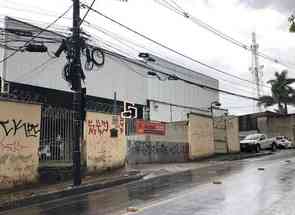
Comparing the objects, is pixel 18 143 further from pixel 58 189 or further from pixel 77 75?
pixel 77 75

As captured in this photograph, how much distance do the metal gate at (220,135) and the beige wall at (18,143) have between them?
19952mm

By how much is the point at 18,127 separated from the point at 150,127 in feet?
42.7

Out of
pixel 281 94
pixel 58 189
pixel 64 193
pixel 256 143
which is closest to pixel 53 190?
pixel 58 189

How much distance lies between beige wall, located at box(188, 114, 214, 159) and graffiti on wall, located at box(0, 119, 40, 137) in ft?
50.6

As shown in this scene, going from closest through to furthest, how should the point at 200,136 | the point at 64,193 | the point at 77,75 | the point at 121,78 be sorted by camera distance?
1. the point at 64,193
2. the point at 77,75
3. the point at 200,136
4. the point at 121,78

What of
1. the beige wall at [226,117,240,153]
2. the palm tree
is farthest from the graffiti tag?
the palm tree

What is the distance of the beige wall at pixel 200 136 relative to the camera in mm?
30094

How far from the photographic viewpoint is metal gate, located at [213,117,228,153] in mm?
34062

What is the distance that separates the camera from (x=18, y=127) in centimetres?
1553

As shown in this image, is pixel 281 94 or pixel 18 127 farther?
pixel 281 94

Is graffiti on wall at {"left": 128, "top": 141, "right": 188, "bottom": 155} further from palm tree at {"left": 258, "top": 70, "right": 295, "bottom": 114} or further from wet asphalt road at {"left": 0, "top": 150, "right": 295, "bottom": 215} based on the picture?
palm tree at {"left": 258, "top": 70, "right": 295, "bottom": 114}

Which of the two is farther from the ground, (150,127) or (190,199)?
(150,127)

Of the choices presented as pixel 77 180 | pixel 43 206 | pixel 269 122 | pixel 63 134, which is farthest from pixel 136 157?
pixel 269 122

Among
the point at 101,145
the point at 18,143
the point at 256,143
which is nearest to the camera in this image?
the point at 18,143
